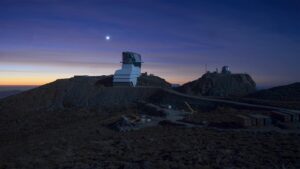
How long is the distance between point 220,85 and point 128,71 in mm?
16754

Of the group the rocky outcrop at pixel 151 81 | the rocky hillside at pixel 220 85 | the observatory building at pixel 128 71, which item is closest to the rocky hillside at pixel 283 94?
the rocky hillside at pixel 220 85

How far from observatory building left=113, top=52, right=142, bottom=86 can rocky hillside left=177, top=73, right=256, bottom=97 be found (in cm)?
877

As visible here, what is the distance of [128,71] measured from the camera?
67.2m

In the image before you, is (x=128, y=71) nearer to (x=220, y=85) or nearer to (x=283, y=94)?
(x=220, y=85)

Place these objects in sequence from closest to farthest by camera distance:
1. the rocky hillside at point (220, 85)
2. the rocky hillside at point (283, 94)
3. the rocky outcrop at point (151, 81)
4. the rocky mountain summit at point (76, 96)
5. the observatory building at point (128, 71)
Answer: the rocky hillside at point (283, 94) → the rocky mountain summit at point (76, 96) → the rocky hillside at point (220, 85) → the observatory building at point (128, 71) → the rocky outcrop at point (151, 81)

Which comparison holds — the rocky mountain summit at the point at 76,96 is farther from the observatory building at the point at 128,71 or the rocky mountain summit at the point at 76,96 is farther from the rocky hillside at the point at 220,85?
the rocky hillside at the point at 220,85

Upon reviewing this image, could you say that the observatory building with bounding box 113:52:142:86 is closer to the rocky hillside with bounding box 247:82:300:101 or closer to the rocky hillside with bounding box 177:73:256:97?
the rocky hillside with bounding box 177:73:256:97

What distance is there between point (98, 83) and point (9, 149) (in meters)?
39.0

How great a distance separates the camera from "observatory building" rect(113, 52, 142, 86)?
65812mm

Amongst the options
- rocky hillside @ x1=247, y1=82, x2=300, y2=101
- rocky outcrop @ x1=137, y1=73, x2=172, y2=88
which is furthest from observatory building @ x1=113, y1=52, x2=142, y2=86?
rocky hillside @ x1=247, y1=82, x2=300, y2=101

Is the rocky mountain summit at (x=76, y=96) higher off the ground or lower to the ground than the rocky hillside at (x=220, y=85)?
lower

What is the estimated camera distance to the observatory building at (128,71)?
65.8m

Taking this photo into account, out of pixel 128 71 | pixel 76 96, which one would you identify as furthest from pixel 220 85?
pixel 76 96

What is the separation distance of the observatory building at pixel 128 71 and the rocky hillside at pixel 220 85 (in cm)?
877
